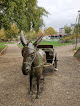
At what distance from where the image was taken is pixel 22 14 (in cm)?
1355

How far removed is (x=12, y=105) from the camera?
3213 mm

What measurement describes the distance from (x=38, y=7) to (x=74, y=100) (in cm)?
1679

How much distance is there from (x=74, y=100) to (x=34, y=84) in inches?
76.0

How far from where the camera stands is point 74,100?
11.3ft

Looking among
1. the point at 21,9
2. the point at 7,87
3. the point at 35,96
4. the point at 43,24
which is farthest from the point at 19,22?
the point at 35,96

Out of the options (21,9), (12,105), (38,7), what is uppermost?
(38,7)

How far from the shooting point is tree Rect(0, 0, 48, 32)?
38.6 ft

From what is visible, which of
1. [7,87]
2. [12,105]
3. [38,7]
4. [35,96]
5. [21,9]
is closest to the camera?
[12,105]

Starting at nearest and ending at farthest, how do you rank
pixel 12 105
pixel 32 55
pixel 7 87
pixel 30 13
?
pixel 32 55, pixel 12 105, pixel 7 87, pixel 30 13

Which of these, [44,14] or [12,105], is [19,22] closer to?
[44,14]

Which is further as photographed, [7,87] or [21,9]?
[21,9]

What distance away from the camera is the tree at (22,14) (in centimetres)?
1177

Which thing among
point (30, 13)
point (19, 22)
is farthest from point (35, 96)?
point (30, 13)

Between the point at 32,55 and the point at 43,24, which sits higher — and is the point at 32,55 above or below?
below
